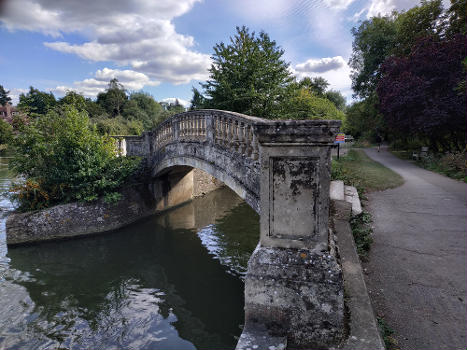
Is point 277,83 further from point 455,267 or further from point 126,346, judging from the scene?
point 126,346

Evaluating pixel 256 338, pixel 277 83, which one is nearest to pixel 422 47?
pixel 277 83

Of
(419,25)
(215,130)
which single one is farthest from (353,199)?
(419,25)

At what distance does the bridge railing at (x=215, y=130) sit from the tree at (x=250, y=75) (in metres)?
4.05

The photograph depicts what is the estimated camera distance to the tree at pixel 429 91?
1433cm

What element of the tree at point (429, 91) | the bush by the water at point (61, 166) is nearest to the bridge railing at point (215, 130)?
the bush by the water at point (61, 166)

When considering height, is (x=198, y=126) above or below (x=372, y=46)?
below

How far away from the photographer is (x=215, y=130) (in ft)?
24.3

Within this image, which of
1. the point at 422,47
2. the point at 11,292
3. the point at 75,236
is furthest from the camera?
the point at 422,47

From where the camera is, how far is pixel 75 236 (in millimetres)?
9055

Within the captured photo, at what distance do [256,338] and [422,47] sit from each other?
19800mm

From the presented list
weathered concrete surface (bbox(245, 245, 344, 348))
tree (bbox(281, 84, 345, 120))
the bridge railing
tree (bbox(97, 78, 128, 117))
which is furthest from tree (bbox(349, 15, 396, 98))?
tree (bbox(97, 78, 128, 117))

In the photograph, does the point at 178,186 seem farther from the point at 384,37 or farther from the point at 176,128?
the point at 384,37

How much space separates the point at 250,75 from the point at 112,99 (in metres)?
34.5

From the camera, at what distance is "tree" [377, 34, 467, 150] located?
1433 centimetres
